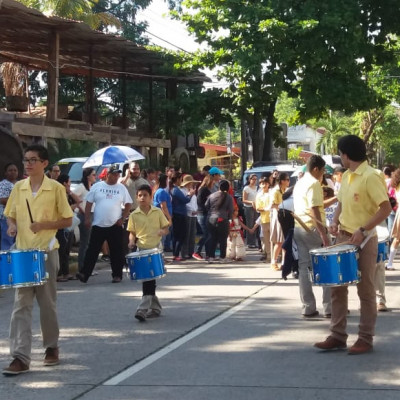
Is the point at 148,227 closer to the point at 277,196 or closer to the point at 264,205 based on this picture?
the point at 277,196

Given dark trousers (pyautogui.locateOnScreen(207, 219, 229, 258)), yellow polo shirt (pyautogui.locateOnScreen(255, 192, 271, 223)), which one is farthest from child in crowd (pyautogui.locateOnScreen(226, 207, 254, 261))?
yellow polo shirt (pyautogui.locateOnScreen(255, 192, 271, 223))

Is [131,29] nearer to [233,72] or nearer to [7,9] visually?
[233,72]

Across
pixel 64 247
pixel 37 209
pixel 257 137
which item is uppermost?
pixel 257 137

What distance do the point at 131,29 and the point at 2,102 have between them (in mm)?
7945

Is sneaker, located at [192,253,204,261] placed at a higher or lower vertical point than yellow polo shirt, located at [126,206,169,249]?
lower

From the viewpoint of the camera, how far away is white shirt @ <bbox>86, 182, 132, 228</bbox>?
1496cm

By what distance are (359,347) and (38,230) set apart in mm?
3041

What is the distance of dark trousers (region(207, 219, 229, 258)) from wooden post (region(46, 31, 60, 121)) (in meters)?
8.00

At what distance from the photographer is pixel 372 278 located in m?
8.43

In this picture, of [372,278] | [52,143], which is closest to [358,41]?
[52,143]

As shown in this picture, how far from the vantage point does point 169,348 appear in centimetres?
904

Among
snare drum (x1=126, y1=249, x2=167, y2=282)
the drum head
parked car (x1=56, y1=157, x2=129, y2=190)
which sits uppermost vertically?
parked car (x1=56, y1=157, x2=129, y2=190)

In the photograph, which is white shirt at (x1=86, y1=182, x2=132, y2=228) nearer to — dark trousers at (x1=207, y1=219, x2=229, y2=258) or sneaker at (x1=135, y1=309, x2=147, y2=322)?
dark trousers at (x1=207, y1=219, x2=229, y2=258)

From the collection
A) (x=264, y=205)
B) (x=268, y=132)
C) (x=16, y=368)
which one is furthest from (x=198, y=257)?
(x=268, y=132)
